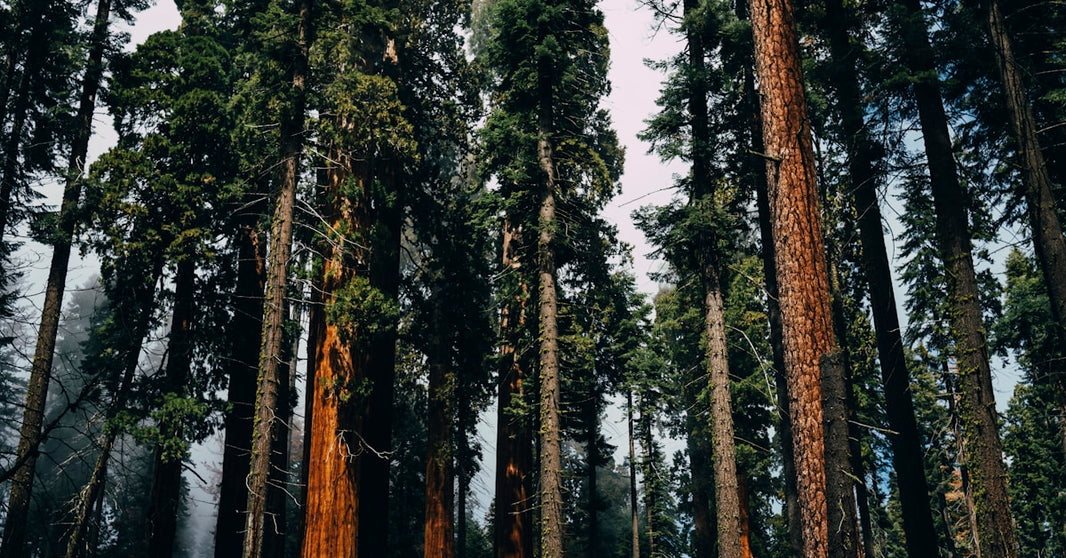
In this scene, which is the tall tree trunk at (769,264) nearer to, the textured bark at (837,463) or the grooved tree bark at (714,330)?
the grooved tree bark at (714,330)

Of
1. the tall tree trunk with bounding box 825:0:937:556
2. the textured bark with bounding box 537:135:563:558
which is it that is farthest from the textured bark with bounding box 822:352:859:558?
the tall tree trunk with bounding box 825:0:937:556

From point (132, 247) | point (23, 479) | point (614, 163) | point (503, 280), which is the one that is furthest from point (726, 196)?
point (23, 479)

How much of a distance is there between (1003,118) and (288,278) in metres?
14.9

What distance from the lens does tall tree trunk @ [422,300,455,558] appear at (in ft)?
42.6

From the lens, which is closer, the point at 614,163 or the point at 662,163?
the point at 662,163

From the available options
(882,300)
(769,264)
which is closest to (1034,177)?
(882,300)

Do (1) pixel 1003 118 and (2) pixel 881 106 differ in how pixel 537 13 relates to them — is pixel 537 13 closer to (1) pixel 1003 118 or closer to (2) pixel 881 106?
(2) pixel 881 106

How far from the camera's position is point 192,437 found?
40.7 ft

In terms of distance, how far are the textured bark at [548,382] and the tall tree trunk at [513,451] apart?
1.52 m

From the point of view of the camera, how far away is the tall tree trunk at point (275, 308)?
827cm

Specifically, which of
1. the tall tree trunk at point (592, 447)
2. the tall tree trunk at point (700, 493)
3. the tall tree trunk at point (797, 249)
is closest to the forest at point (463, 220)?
the tall tree trunk at point (797, 249)

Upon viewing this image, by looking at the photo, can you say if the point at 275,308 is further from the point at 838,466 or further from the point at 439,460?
the point at 838,466

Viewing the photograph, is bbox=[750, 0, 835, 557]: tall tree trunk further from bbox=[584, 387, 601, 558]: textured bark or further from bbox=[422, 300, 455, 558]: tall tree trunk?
bbox=[584, 387, 601, 558]: textured bark

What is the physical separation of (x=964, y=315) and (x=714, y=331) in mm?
3891
